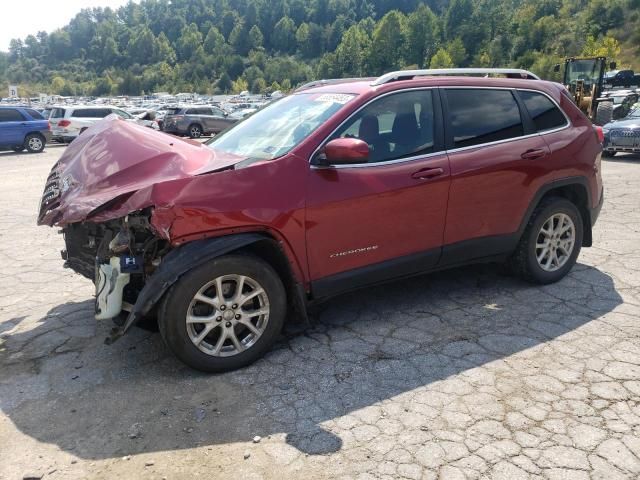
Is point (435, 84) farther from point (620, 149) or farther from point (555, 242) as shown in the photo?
point (620, 149)

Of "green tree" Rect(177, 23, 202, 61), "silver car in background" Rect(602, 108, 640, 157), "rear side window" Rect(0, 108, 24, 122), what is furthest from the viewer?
"green tree" Rect(177, 23, 202, 61)

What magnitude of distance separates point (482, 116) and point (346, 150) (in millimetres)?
1442

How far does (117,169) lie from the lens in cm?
342

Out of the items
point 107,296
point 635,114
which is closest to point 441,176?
point 107,296

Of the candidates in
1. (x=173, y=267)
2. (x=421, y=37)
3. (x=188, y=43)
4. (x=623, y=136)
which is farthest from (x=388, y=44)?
(x=173, y=267)

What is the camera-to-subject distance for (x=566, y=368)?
333 centimetres

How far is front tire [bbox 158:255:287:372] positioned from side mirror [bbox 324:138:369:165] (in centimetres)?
80

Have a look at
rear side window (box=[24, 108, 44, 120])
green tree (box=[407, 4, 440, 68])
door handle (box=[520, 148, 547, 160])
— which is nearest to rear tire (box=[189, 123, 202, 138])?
rear side window (box=[24, 108, 44, 120])

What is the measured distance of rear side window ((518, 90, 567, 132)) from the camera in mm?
4465

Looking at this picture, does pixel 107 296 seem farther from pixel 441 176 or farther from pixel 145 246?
pixel 441 176

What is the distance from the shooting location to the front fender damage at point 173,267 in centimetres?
304

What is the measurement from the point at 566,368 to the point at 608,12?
12076 cm

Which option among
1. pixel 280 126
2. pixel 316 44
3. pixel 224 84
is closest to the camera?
pixel 280 126

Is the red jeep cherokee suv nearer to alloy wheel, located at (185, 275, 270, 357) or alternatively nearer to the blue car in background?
alloy wheel, located at (185, 275, 270, 357)
